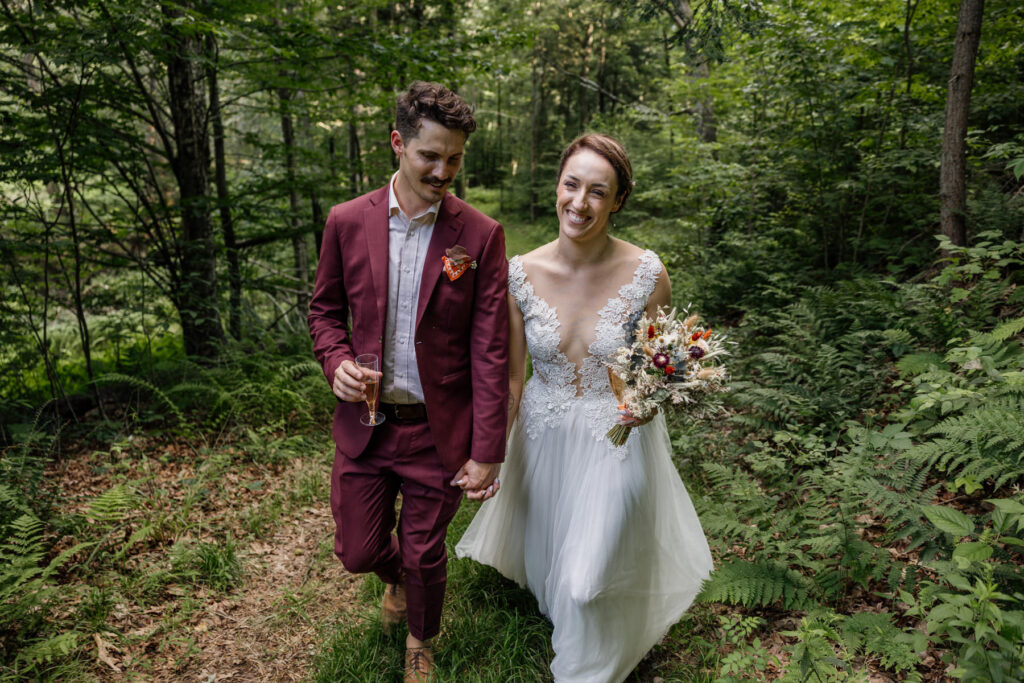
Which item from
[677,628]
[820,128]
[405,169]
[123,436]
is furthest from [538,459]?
[820,128]

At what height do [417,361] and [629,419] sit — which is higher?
[417,361]

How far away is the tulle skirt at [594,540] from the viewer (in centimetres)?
269

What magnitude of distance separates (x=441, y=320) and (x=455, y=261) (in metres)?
0.29

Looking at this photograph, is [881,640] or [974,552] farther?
[881,640]

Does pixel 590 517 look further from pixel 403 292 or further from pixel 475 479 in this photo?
pixel 403 292

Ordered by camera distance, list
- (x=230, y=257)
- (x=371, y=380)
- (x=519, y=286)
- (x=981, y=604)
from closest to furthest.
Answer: (x=981, y=604)
(x=371, y=380)
(x=519, y=286)
(x=230, y=257)

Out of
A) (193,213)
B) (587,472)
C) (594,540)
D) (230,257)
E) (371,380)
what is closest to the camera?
(371,380)

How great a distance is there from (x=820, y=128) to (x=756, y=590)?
5758 mm

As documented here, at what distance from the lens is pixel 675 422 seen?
548cm

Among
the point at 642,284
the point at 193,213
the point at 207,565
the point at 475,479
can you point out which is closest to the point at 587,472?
the point at 475,479

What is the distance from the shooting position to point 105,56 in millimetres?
4680

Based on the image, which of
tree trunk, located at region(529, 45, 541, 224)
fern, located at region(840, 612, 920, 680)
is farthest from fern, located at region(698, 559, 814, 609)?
tree trunk, located at region(529, 45, 541, 224)

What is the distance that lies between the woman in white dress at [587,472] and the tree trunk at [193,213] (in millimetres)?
4270

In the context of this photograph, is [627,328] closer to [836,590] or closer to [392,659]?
[836,590]
